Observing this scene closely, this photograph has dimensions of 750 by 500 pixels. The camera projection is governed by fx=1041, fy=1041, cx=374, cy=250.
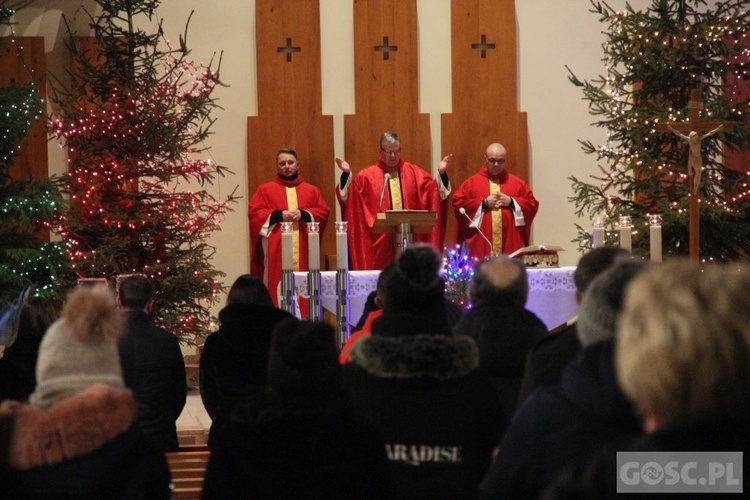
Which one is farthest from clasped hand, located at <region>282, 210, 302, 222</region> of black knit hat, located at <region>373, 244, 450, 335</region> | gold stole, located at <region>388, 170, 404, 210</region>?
black knit hat, located at <region>373, 244, 450, 335</region>

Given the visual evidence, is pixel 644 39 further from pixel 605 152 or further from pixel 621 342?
pixel 621 342

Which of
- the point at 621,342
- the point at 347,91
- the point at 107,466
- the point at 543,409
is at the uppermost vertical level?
the point at 347,91

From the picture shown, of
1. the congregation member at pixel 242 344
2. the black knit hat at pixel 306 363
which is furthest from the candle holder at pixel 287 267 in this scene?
the black knit hat at pixel 306 363

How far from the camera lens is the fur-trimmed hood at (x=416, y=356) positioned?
281 centimetres

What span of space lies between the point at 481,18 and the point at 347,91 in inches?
63.1

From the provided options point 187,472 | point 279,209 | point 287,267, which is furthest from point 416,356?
point 279,209

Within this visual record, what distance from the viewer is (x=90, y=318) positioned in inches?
105

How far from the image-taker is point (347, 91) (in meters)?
11.0

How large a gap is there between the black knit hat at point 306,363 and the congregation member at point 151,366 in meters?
1.86

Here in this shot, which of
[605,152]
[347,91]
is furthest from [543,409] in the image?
[347,91]

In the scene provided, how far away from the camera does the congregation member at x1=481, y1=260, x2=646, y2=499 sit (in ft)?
6.65

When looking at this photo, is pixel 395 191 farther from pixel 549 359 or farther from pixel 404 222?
pixel 549 359

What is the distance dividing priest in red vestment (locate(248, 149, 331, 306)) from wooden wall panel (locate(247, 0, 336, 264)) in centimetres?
43

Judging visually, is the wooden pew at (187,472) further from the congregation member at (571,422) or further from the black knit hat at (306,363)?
the congregation member at (571,422)
